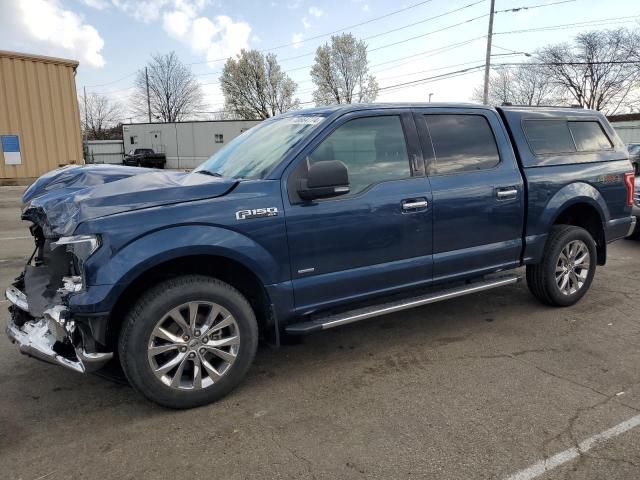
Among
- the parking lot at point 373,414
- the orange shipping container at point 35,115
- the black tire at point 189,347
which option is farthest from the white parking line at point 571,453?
the orange shipping container at point 35,115

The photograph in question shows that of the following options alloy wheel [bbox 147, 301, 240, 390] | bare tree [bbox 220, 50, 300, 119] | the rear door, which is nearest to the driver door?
the rear door

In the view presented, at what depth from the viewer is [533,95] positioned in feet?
194

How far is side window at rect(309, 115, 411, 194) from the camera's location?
3.60 meters

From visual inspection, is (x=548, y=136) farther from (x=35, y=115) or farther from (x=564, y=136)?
(x=35, y=115)

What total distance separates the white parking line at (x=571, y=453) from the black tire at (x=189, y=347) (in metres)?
1.71

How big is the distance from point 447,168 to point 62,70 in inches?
672

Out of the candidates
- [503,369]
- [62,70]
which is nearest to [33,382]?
[503,369]

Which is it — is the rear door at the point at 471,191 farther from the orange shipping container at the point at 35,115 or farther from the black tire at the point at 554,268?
A: the orange shipping container at the point at 35,115

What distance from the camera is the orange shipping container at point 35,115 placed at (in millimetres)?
15992

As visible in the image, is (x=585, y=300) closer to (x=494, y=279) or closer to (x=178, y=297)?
(x=494, y=279)

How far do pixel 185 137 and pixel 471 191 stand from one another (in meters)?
41.8

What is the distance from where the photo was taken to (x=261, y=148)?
3.87 m

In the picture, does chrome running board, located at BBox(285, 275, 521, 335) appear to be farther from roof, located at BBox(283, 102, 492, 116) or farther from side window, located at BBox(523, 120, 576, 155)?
roof, located at BBox(283, 102, 492, 116)

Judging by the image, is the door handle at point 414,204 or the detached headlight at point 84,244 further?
the door handle at point 414,204
